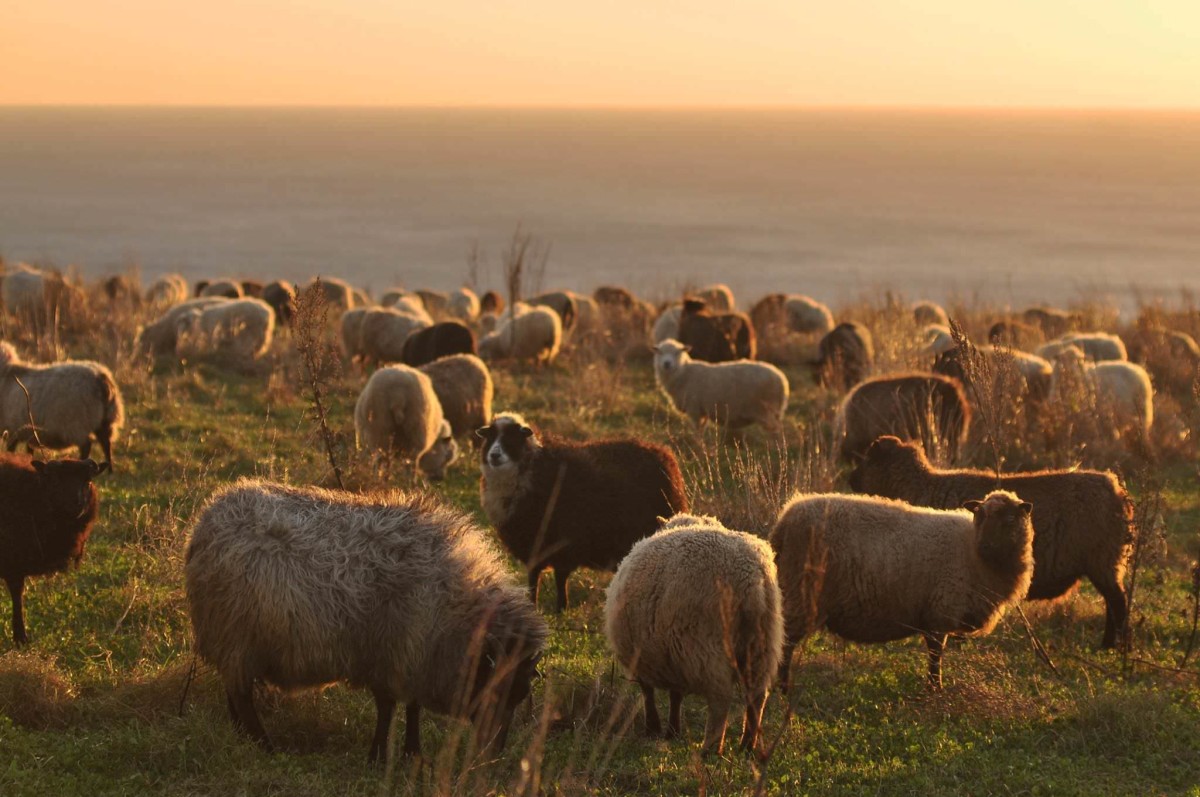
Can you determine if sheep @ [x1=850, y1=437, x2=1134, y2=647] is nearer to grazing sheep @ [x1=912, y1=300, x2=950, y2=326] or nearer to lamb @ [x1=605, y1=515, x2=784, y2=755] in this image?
lamb @ [x1=605, y1=515, x2=784, y2=755]

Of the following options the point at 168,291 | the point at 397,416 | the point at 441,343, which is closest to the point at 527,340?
the point at 441,343

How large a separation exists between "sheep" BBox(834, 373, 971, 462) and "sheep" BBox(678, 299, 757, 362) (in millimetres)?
5949

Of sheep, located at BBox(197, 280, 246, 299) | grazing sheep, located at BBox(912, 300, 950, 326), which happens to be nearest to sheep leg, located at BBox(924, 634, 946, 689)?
grazing sheep, located at BBox(912, 300, 950, 326)

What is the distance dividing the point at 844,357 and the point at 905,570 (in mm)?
10979

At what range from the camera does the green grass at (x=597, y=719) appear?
6.07 meters

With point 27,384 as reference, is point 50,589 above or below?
below

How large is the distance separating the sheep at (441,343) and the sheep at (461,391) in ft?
8.63

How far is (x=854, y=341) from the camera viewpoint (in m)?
18.5

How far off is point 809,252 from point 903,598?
86290mm

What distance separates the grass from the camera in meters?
6.07

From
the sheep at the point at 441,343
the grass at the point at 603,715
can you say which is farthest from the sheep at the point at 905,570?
the sheep at the point at 441,343

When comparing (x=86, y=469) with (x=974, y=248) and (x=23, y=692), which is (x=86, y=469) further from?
(x=974, y=248)

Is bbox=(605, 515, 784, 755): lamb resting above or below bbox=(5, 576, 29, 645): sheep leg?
above

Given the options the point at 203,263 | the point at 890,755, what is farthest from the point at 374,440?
the point at 203,263
